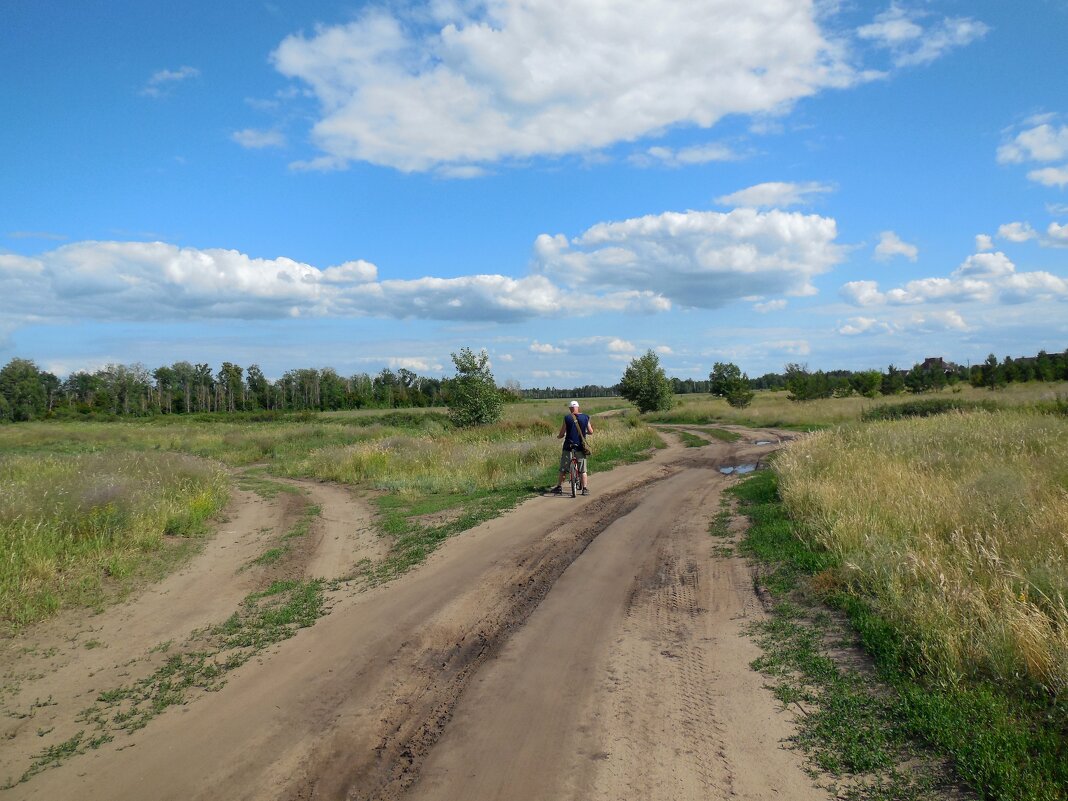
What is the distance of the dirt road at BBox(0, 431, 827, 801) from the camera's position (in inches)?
152

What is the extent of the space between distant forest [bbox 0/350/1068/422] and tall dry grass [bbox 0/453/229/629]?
59.4 metres

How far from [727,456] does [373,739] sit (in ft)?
66.6

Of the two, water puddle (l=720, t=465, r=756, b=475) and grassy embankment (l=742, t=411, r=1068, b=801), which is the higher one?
grassy embankment (l=742, t=411, r=1068, b=801)

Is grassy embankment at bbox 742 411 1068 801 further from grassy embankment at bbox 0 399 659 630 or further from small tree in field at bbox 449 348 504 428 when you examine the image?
small tree in field at bbox 449 348 504 428

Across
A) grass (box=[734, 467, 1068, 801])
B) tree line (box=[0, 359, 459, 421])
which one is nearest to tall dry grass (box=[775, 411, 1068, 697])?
grass (box=[734, 467, 1068, 801])

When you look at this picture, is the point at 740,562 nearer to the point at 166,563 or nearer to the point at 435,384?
the point at 166,563

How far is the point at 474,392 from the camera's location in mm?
35188

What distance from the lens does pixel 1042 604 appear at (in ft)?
18.2

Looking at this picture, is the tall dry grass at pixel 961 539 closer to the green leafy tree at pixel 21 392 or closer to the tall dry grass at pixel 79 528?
the tall dry grass at pixel 79 528

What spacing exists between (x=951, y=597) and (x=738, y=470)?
1371cm

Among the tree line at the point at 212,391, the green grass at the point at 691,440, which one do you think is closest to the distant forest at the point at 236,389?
the tree line at the point at 212,391

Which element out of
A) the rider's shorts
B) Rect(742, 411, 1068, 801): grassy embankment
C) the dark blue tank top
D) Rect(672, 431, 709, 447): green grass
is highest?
the dark blue tank top

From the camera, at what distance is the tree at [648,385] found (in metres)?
60.8

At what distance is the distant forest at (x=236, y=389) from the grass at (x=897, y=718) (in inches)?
2394
